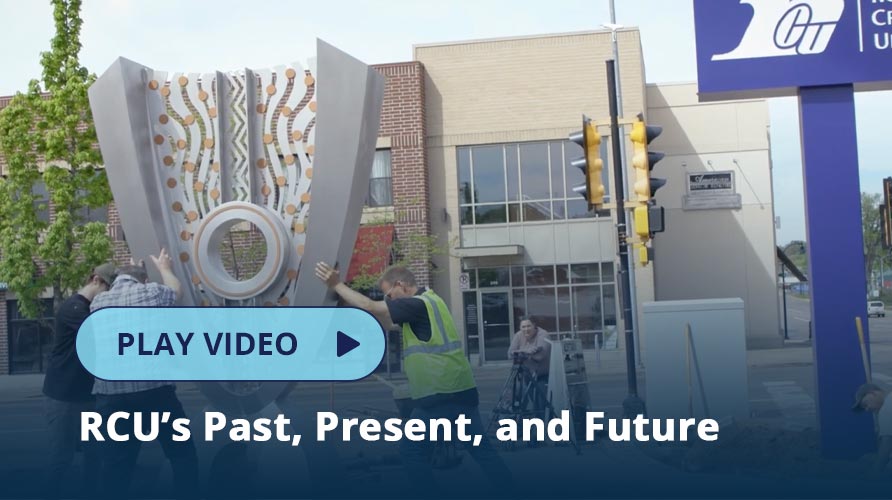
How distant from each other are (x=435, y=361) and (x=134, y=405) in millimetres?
1902

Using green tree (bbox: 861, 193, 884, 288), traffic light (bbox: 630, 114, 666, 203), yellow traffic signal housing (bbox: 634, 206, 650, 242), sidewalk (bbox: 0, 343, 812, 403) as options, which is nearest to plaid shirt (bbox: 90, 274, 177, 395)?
traffic light (bbox: 630, 114, 666, 203)

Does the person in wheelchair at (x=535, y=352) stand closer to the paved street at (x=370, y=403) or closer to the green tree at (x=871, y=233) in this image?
the paved street at (x=370, y=403)

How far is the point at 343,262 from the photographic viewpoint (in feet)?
26.1

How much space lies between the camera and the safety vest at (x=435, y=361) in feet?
20.9

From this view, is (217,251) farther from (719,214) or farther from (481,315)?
(719,214)

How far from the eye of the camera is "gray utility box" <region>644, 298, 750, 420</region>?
10.9 m

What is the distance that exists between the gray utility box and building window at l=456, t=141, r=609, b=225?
742 inches

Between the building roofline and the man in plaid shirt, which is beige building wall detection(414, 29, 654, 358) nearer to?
the building roofline

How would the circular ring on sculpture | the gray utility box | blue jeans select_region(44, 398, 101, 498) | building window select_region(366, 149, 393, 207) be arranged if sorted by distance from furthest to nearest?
building window select_region(366, 149, 393, 207)
the gray utility box
the circular ring on sculpture
blue jeans select_region(44, 398, 101, 498)

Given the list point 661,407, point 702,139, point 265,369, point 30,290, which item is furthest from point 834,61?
point 702,139

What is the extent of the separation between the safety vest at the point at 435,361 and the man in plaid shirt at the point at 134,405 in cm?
150

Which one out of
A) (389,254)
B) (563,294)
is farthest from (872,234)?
(389,254)

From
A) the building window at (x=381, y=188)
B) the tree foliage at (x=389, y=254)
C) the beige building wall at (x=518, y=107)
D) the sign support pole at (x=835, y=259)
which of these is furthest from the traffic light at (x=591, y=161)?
the beige building wall at (x=518, y=107)

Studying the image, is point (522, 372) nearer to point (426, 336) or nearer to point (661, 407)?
point (661, 407)
